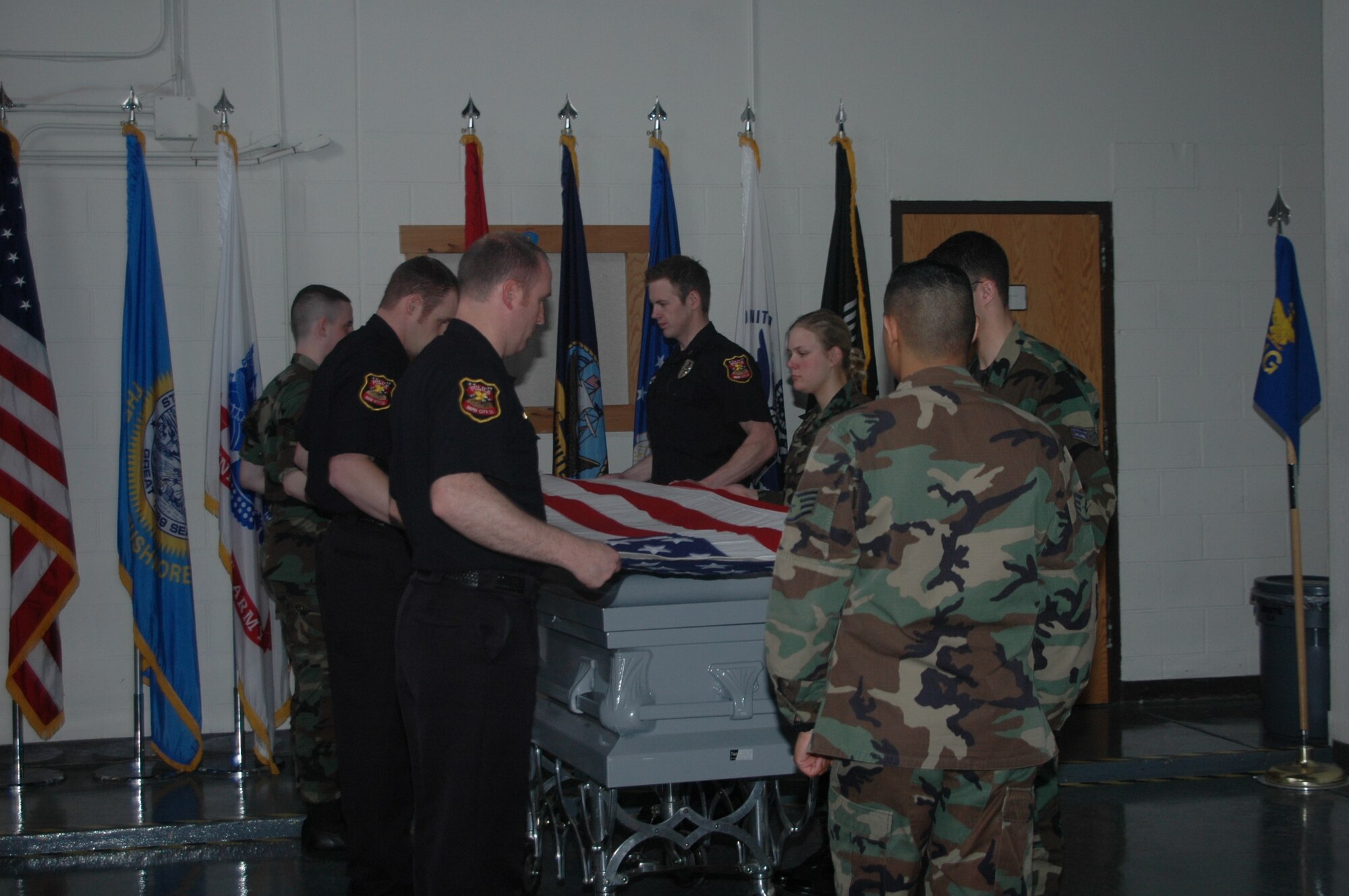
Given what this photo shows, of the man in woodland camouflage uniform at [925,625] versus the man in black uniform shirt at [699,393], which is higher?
the man in black uniform shirt at [699,393]

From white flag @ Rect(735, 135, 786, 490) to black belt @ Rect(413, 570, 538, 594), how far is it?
2.42 m

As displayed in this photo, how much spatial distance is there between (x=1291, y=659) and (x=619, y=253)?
10.0ft

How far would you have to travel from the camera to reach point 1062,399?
8.30 ft

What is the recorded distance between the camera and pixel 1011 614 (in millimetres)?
1796

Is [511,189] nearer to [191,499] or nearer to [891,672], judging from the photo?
[191,499]

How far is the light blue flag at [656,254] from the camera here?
181 inches

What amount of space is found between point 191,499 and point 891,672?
11.8 feet

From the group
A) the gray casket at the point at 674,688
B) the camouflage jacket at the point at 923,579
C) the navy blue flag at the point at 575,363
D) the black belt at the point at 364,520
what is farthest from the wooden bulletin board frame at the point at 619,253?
the camouflage jacket at the point at 923,579

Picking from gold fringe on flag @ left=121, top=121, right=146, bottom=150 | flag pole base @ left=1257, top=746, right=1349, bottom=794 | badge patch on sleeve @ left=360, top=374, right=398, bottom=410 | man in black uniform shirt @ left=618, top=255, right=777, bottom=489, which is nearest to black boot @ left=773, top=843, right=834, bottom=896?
man in black uniform shirt @ left=618, top=255, right=777, bottom=489

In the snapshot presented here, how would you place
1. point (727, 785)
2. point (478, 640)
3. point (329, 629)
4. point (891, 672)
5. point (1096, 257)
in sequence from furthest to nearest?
point (1096, 257)
point (727, 785)
point (329, 629)
point (478, 640)
point (891, 672)

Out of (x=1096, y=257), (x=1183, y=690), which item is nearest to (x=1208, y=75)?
(x=1096, y=257)

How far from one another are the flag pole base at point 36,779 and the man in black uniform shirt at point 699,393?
238 cm

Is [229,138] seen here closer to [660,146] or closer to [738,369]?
[660,146]

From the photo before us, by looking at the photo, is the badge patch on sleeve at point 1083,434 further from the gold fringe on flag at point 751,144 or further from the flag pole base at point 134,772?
the flag pole base at point 134,772
